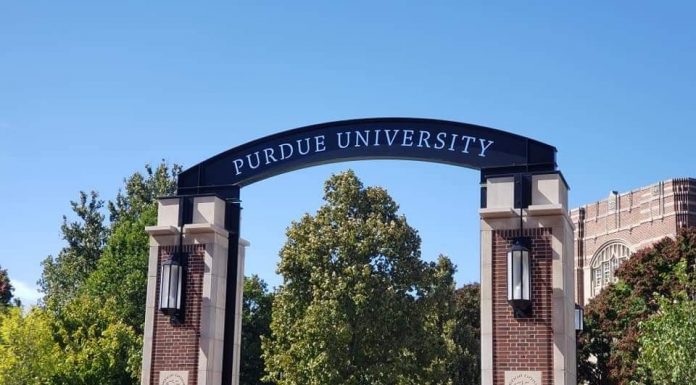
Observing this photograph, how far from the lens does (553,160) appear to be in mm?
15195

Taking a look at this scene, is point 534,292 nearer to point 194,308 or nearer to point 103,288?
point 194,308

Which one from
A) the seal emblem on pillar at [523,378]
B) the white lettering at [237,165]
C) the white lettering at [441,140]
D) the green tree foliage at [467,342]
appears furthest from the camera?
the green tree foliage at [467,342]

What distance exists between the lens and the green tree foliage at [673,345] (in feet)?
81.5

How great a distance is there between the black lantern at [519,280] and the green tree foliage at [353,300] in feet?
57.9

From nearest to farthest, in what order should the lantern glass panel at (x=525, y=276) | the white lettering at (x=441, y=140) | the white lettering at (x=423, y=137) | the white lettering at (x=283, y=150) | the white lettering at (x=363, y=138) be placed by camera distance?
1. the lantern glass panel at (x=525, y=276)
2. the white lettering at (x=441, y=140)
3. the white lettering at (x=423, y=137)
4. the white lettering at (x=363, y=138)
5. the white lettering at (x=283, y=150)

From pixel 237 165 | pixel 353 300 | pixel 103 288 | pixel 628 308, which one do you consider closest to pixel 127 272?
pixel 103 288

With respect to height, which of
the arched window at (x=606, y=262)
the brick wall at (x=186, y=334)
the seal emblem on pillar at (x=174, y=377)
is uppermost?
the arched window at (x=606, y=262)

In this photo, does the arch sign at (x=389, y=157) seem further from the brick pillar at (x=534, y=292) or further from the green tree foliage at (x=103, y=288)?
the green tree foliage at (x=103, y=288)

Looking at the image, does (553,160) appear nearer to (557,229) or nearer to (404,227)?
(557,229)

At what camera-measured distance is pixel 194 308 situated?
1656 cm

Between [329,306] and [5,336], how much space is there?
11.8 metres

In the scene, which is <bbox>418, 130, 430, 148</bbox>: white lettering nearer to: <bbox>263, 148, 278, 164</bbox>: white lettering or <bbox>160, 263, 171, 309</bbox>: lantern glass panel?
<bbox>263, 148, 278, 164</bbox>: white lettering

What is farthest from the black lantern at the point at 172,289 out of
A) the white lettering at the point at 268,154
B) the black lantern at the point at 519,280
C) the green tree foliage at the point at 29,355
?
the green tree foliage at the point at 29,355

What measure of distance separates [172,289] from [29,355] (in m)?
19.1
